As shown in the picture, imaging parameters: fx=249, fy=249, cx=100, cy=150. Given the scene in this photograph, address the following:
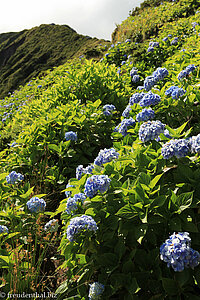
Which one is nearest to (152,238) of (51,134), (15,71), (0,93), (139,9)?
(51,134)

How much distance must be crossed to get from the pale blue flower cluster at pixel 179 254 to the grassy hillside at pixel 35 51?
770 inches

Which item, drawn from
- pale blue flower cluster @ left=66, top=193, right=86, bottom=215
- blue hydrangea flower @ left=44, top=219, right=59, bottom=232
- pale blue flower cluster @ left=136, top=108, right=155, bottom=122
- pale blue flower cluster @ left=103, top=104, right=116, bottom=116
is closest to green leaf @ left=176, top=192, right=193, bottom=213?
pale blue flower cluster @ left=66, top=193, right=86, bottom=215

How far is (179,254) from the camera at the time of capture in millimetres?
1451

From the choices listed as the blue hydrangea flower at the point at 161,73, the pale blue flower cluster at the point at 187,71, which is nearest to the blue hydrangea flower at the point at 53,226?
the blue hydrangea flower at the point at 161,73

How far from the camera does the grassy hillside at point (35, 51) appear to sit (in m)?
21.6

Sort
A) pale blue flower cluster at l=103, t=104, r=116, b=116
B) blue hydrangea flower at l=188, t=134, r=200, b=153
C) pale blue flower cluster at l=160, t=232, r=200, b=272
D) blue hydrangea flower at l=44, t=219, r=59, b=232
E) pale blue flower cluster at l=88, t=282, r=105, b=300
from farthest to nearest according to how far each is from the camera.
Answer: pale blue flower cluster at l=103, t=104, r=116, b=116 → blue hydrangea flower at l=44, t=219, r=59, b=232 → blue hydrangea flower at l=188, t=134, r=200, b=153 → pale blue flower cluster at l=88, t=282, r=105, b=300 → pale blue flower cluster at l=160, t=232, r=200, b=272

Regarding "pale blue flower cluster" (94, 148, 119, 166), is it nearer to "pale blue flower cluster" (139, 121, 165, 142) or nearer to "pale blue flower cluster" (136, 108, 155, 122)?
"pale blue flower cluster" (139, 121, 165, 142)

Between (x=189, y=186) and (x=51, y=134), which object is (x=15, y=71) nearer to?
(x=51, y=134)

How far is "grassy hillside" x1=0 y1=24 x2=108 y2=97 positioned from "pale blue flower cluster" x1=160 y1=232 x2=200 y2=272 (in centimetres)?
1956

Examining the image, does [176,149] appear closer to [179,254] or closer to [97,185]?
[97,185]

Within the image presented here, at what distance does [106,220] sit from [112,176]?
0.40 m

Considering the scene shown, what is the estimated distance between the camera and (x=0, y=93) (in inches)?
838

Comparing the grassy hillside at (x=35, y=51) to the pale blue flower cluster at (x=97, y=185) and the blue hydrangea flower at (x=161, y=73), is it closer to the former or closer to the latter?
the blue hydrangea flower at (x=161, y=73)

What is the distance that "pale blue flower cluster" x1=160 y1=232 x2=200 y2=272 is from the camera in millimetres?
1455
